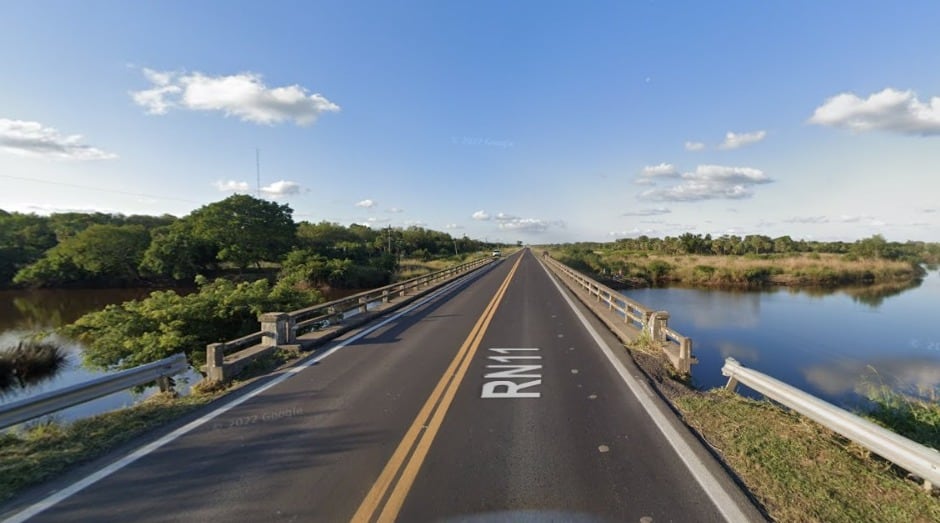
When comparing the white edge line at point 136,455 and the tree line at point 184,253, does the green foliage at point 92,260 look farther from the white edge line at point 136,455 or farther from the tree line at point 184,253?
the white edge line at point 136,455

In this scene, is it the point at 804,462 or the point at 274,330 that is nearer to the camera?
the point at 804,462

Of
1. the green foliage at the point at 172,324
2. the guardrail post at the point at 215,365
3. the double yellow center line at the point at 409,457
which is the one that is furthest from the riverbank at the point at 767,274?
the guardrail post at the point at 215,365

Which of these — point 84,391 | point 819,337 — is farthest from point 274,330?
point 819,337

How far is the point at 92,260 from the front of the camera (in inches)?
1924

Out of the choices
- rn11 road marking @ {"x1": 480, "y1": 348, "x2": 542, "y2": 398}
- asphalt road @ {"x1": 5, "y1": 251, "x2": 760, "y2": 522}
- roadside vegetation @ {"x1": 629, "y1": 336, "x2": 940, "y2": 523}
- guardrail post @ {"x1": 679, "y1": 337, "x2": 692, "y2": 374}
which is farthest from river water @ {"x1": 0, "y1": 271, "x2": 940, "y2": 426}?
asphalt road @ {"x1": 5, "y1": 251, "x2": 760, "y2": 522}

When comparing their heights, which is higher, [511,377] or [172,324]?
[511,377]

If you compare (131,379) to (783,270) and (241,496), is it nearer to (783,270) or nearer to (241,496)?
(241,496)

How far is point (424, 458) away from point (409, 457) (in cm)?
15

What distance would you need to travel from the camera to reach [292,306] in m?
17.8

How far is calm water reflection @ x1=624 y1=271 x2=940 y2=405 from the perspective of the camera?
42.3ft

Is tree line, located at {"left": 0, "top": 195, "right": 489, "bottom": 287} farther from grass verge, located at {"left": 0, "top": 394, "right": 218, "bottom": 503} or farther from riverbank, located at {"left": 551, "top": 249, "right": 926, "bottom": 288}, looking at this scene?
grass verge, located at {"left": 0, "top": 394, "right": 218, "bottom": 503}

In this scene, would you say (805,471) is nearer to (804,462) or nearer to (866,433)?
(804,462)

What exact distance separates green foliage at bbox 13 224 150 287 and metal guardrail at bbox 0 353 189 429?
5729 centimetres

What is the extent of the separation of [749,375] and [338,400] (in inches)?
227
